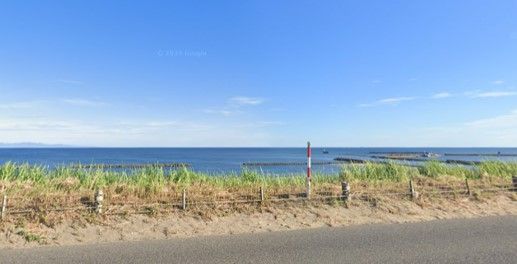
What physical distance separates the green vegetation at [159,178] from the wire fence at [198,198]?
0.79 m

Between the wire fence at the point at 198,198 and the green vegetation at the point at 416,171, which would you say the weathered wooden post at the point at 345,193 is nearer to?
the wire fence at the point at 198,198

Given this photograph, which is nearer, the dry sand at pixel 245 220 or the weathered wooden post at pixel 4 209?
the dry sand at pixel 245 220

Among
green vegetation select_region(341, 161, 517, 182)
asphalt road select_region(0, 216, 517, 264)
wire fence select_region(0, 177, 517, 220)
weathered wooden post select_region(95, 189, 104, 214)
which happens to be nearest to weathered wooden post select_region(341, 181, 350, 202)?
wire fence select_region(0, 177, 517, 220)

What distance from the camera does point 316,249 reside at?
21.5 ft

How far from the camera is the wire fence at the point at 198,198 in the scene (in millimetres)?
8188

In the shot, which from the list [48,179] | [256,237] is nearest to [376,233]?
[256,237]

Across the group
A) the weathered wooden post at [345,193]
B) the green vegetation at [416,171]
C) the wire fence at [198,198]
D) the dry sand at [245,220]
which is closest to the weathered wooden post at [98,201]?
the wire fence at [198,198]

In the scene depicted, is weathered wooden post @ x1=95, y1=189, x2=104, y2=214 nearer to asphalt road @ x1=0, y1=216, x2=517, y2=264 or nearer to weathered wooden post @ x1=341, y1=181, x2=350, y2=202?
asphalt road @ x1=0, y1=216, x2=517, y2=264

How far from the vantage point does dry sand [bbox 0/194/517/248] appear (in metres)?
7.14

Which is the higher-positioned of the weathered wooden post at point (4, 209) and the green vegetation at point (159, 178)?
the green vegetation at point (159, 178)

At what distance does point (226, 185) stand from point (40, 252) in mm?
5993

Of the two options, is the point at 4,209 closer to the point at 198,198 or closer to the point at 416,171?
the point at 198,198

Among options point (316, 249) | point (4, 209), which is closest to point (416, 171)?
→ point (316, 249)

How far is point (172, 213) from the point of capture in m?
8.58
